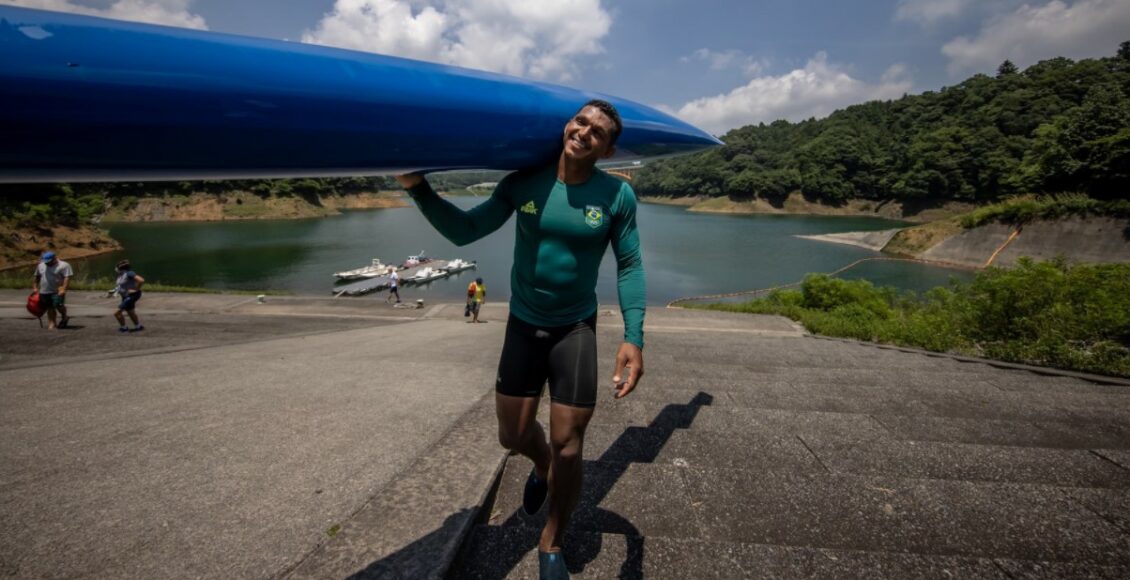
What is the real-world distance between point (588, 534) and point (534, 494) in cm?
30

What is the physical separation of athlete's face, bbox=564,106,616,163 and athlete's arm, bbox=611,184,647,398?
0.70 ft

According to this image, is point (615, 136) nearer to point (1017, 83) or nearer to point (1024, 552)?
point (1024, 552)

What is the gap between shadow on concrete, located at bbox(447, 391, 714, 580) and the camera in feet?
5.84

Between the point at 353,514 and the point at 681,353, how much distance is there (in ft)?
18.2

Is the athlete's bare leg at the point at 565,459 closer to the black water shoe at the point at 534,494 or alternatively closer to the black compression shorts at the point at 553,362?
the black compression shorts at the point at 553,362

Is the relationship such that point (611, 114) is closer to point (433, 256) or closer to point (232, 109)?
point (232, 109)

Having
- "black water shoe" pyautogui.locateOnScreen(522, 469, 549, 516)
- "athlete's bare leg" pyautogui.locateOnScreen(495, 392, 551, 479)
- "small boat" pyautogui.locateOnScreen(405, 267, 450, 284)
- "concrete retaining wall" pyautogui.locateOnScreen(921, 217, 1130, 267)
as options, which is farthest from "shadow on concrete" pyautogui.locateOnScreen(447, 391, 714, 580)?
"concrete retaining wall" pyautogui.locateOnScreen(921, 217, 1130, 267)

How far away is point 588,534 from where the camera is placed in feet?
6.44

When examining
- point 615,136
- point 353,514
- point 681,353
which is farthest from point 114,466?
point 681,353

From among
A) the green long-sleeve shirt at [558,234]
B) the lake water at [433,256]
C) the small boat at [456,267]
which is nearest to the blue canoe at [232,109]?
the green long-sleeve shirt at [558,234]

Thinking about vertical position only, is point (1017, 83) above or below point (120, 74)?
above

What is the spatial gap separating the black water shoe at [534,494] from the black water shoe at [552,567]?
15.3 inches

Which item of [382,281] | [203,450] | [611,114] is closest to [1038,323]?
[611,114]

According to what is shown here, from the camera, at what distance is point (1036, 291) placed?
700 centimetres
